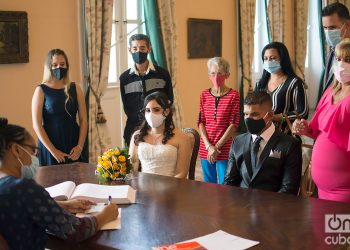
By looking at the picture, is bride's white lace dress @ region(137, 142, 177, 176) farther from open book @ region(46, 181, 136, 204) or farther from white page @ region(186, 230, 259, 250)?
white page @ region(186, 230, 259, 250)

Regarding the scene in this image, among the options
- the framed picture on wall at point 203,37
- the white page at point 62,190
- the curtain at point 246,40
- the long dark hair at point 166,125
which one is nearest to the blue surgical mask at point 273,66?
the long dark hair at point 166,125

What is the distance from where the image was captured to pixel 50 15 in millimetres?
5664

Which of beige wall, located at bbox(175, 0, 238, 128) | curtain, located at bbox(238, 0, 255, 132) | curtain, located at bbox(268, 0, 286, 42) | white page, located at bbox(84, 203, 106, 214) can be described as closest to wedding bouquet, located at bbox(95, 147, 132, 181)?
white page, located at bbox(84, 203, 106, 214)

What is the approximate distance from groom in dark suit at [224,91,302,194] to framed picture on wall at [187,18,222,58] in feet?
15.3

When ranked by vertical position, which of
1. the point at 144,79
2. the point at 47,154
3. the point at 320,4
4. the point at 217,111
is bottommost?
the point at 47,154

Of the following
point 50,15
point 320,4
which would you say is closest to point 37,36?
point 50,15

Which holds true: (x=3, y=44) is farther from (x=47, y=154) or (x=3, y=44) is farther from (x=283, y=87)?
(x=283, y=87)

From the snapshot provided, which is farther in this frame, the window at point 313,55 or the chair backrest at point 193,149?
the window at point 313,55

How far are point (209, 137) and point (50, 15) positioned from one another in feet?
8.30

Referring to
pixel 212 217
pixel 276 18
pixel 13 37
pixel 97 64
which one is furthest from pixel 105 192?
pixel 276 18

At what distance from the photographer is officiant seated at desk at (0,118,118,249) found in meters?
1.96

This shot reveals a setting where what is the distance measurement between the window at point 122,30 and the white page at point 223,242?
4829mm

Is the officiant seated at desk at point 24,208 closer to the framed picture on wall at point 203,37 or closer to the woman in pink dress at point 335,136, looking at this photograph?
the woman in pink dress at point 335,136

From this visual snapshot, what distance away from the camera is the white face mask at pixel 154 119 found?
369cm
